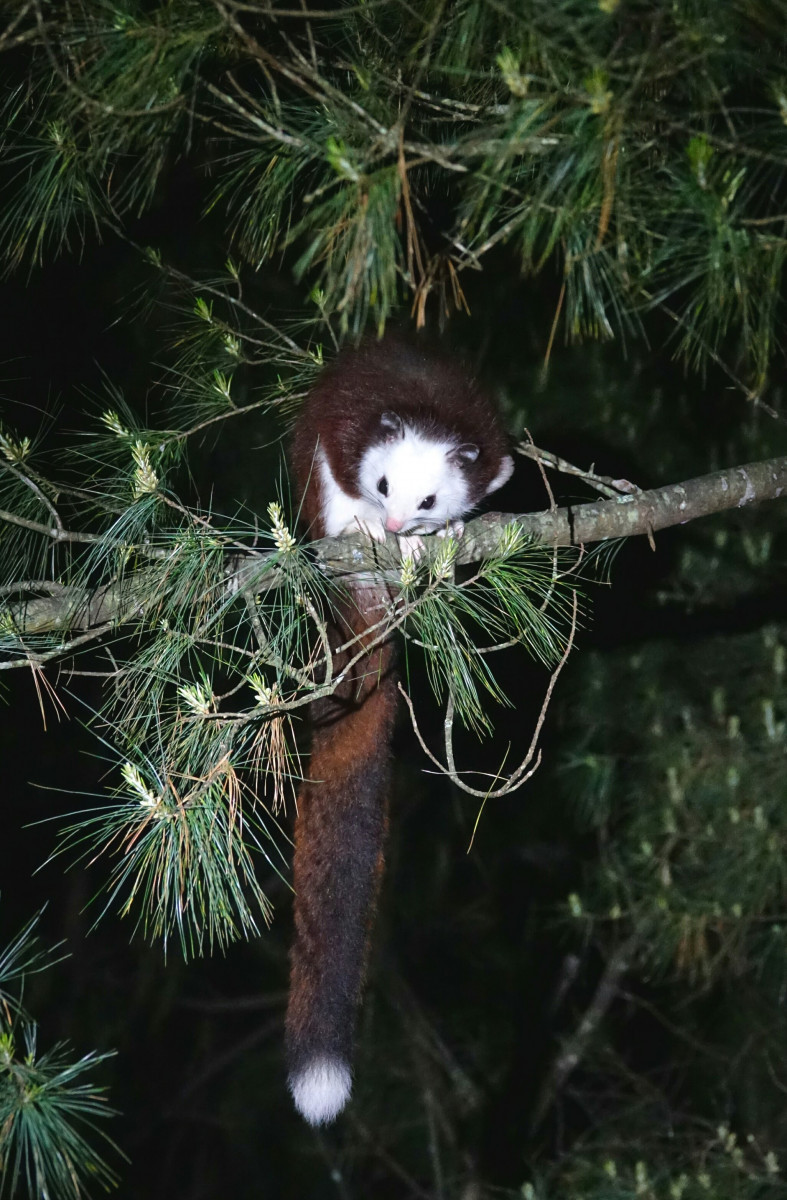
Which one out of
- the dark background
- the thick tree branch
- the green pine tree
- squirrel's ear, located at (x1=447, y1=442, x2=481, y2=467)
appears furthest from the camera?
the dark background

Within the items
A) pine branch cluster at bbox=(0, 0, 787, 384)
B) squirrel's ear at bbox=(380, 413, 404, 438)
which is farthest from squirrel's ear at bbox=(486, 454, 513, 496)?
pine branch cluster at bbox=(0, 0, 787, 384)

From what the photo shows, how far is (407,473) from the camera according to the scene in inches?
98.4

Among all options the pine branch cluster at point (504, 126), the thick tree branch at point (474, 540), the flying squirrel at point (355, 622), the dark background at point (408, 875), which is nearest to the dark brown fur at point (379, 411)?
the flying squirrel at point (355, 622)

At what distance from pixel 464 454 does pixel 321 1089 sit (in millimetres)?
1358

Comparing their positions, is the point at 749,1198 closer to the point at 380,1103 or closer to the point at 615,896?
the point at 615,896

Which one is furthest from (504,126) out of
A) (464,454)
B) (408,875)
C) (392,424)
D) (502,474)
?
(408,875)

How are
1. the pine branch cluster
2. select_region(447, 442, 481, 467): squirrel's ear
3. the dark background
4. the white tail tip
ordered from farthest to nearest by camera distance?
the dark background
select_region(447, 442, 481, 467): squirrel's ear
the white tail tip
the pine branch cluster

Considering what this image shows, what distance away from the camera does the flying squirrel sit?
6.57 ft

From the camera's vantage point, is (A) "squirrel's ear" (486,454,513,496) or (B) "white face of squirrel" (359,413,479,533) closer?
(B) "white face of squirrel" (359,413,479,533)

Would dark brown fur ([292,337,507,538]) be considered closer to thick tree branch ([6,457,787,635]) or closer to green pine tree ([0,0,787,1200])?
green pine tree ([0,0,787,1200])

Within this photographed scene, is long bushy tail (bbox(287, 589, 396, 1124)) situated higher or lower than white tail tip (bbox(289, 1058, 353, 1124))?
higher

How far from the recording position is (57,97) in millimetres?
1822

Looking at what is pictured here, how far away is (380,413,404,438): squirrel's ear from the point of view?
248 cm

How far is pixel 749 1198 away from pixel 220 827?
7.95 feet
